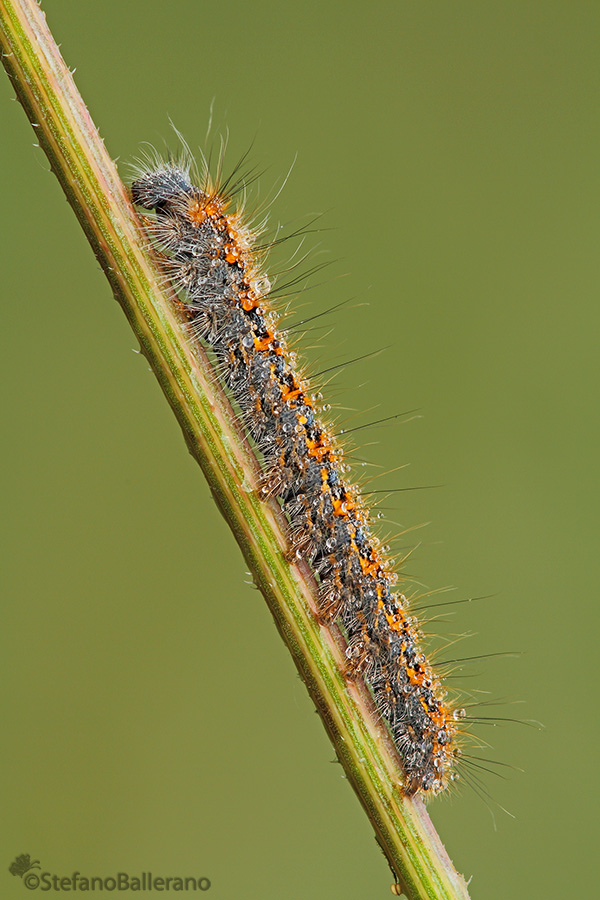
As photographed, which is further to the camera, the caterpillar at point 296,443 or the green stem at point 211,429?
the caterpillar at point 296,443

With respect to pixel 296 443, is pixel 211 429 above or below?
above

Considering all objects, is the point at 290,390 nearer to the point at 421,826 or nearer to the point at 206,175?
the point at 206,175

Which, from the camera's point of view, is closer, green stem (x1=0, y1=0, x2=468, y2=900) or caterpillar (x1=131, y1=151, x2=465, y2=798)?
green stem (x1=0, y1=0, x2=468, y2=900)

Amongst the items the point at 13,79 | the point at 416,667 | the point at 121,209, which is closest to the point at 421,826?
the point at 416,667

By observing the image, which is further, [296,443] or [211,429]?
[296,443]
